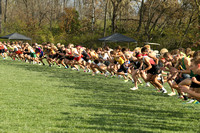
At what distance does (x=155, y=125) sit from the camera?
19.5 feet

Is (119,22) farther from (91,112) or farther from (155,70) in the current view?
(91,112)

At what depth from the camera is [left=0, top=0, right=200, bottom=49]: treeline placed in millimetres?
36750

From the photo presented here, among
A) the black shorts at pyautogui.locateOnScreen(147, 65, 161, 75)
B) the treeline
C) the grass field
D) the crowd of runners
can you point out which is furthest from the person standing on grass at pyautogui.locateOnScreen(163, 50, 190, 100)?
the treeline

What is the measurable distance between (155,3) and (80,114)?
35.8 metres

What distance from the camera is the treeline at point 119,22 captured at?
36750 mm

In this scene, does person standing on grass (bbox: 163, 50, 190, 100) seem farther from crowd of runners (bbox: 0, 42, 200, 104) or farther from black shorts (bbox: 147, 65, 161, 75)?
black shorts (bbox: 147, 65, 161, 75)

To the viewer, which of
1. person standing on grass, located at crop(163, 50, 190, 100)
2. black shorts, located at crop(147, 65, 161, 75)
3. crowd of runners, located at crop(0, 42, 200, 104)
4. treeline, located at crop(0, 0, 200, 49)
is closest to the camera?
crowd of runners, located at crop(0, 42, 200, 104)

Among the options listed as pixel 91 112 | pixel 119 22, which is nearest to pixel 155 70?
pixel 91 112

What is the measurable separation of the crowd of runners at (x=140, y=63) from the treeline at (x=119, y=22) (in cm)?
1526

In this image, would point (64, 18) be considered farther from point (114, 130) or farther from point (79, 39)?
point (114, 130)

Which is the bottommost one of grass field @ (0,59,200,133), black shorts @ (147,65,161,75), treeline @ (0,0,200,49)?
grass field @ (0,59,200,133)

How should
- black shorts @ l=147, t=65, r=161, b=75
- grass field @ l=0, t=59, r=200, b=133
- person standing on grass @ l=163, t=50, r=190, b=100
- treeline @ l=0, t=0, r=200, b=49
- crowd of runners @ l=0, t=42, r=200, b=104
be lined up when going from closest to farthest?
grass field @ l=0, t=59, r=200, b=133
crowd of runners @ l=0, t=42, r=200, b=104
person standing on grass @ l=163, t=50, r=190, b=100
black shorts @ l=147, t=65, r=161, b=75
treeline @ l=0, t=0, r=200, b=49

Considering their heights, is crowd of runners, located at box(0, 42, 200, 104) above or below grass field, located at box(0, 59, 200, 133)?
above

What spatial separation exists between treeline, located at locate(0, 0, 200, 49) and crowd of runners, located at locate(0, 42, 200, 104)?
15.3m
